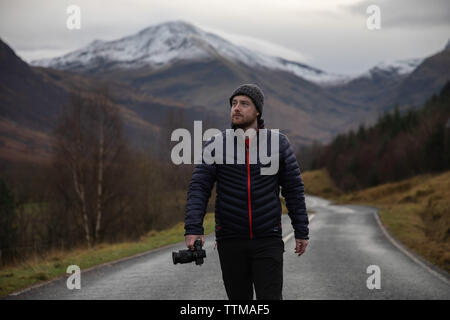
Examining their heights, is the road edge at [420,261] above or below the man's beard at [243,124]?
below

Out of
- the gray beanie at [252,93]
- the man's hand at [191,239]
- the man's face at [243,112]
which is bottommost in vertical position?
the man's hand at [191,239]

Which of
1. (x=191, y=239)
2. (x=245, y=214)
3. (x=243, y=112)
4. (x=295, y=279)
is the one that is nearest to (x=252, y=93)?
(x=243, y=112)

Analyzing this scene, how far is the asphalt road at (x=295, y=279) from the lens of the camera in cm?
716

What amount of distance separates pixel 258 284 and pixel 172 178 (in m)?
19.6

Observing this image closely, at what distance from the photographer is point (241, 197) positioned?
11.9 feet

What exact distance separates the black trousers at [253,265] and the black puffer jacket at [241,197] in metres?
0.06

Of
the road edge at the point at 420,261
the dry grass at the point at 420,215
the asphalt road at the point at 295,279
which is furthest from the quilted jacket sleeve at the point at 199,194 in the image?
the dry grass at the point at 420,215

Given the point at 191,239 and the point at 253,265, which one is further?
the point at 253,265

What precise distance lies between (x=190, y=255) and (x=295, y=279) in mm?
5407

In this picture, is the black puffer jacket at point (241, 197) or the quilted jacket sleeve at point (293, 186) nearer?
the black puffer jacket at point (241, 197)

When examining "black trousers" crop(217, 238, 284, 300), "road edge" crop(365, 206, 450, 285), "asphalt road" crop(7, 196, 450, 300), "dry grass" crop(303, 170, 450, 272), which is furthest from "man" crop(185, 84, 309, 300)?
"dry grass" crop(303, 170, 450, 272)

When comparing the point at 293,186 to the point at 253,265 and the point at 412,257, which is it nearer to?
the point at 253,265

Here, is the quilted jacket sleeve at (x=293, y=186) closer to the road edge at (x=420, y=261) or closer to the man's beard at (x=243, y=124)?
the man's beard at (x=243, y=124)
